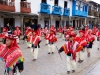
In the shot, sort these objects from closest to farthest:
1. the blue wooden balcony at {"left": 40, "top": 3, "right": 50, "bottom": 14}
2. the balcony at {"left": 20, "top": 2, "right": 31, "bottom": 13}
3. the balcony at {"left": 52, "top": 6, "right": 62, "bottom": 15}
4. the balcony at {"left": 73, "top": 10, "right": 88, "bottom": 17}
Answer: the balcony at {"left": 20, "top": 2, "right": 31, "bottom": 13} < the blue wooden balcony at {"left": 40, "top": 3, "right": 50, "bottom": 14} < the balcony at {"left": 52, "top": 6, "right": 62, "bottom": 15} < the balcony at {"left": 73, "top": 10, "right": 88, "bottom": 17}

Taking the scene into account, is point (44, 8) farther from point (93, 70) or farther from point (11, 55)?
point (11, 55)

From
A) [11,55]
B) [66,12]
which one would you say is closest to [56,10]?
[66,12]

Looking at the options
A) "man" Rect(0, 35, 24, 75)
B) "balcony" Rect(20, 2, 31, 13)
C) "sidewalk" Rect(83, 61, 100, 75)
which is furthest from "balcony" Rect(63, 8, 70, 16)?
"man" Rect(0, 35, 24, 75)

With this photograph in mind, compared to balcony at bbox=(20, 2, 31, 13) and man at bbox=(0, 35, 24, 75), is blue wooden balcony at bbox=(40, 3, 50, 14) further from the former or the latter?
man at bbox=(0, 35, 24, 75)

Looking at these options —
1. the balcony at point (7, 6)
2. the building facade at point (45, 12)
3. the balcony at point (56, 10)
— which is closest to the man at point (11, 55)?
the building facade at point (45, 12)

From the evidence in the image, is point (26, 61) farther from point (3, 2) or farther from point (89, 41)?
point (3, 2)

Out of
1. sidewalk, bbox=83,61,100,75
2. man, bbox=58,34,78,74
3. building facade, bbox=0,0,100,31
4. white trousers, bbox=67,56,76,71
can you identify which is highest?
building facade, bbox=0,0,100,31

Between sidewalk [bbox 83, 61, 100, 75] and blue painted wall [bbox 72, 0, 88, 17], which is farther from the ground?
blue painted wall [bbox 72, 0, 88, 17]

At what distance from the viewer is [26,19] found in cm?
2739

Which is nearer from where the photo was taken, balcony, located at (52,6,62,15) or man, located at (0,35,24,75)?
man, located at (0,35,24,75)

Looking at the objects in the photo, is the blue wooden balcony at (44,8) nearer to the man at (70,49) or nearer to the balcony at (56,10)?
the balcony at (56,10)

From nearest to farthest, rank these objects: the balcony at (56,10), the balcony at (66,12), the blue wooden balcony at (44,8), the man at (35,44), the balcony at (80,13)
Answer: the man at (35,44), the blue wooden balcony at (44,8), the balcony at (56,10), the balcony at (66,12), the balcony at (80,13)

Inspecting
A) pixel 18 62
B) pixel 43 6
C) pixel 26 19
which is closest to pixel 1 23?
pixel 26 19

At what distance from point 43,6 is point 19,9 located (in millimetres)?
5478
